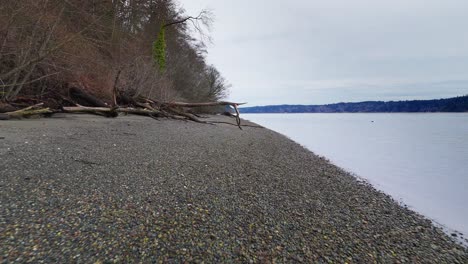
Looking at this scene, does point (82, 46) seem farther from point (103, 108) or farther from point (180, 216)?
point (180, 216)

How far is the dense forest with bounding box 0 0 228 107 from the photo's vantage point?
24.7 ft

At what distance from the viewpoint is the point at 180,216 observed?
91.4 inches

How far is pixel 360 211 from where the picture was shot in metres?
3.19

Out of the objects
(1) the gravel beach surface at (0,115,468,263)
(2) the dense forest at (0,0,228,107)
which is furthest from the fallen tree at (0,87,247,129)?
(1) the gravel beach surface at (0,115,468,263)

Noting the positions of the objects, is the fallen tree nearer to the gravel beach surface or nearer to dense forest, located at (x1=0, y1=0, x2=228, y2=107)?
dense forest, located at (x1=0, y1=0, x2=228, y2=107)

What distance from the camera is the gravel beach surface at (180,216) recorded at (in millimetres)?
1792

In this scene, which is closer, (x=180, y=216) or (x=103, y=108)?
(x=180, y=216)

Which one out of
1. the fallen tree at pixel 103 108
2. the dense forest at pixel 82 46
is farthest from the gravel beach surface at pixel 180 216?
the dense forest at pixel 82 46

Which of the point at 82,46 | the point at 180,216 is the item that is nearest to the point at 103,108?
the point at 82,46

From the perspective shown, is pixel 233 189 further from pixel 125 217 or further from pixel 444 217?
pixel 444 217

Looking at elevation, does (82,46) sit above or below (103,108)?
above

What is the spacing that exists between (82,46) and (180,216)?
34.6 feet

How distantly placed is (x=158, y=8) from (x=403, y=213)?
24114mm

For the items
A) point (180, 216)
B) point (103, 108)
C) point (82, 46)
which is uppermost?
point (82, 46)
